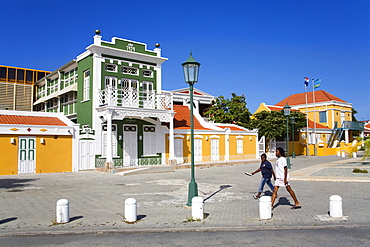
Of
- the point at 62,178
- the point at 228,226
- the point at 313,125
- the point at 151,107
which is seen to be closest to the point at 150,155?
the point at 151,107

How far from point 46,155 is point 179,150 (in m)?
9.12

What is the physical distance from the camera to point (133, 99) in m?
21.8

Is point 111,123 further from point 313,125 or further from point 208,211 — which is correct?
point 313,125

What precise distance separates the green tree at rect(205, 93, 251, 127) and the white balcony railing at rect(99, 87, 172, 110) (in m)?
13.6

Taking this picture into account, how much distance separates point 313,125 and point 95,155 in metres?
31.9

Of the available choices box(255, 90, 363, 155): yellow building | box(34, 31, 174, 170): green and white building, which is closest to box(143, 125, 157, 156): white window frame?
box(34, 31, 174, 170): green and white building

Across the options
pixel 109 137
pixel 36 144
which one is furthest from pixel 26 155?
pixel 109 137

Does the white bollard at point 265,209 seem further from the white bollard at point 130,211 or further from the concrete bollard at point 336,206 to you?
the white bollard at point 130,211

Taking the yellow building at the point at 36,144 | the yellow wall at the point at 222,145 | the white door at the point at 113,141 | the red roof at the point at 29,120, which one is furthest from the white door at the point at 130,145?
the red roof at the point at 29,120

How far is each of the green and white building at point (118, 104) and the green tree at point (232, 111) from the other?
1218 centimetres

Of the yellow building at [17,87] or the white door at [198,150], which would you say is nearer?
the white door at [198,150]

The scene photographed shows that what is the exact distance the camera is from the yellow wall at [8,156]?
712 inches

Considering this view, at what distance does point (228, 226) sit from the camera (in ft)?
24.5

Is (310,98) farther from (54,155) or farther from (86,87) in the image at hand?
(54,155)
